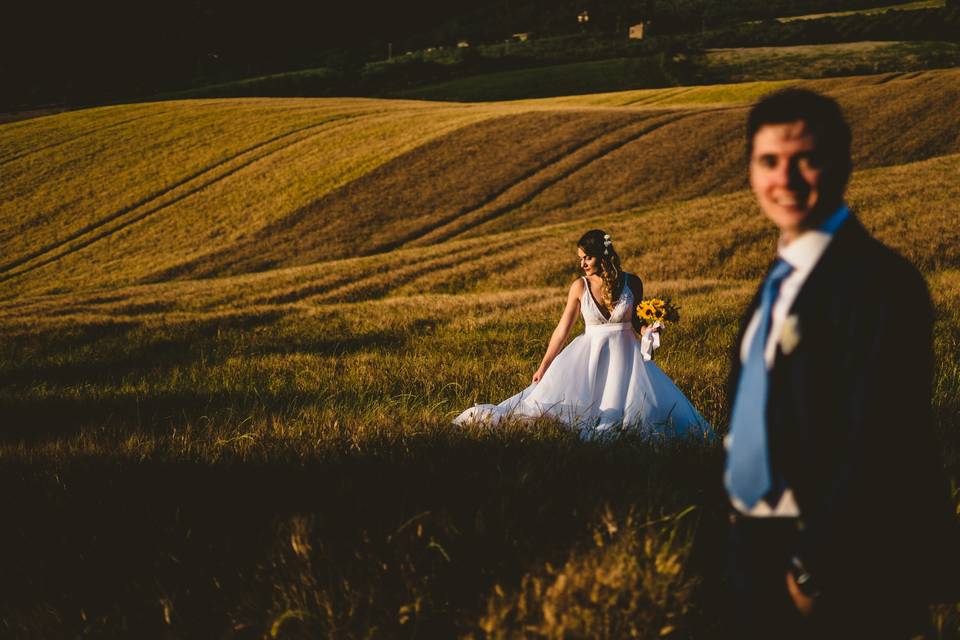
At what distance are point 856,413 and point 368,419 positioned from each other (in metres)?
2.61

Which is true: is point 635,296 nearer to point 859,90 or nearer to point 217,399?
point 217,399

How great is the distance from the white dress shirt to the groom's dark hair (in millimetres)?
137

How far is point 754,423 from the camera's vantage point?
1715 millimetres

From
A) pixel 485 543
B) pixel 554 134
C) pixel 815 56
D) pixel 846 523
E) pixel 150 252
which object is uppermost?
pixel 815 56

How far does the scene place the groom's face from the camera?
1.71 meters

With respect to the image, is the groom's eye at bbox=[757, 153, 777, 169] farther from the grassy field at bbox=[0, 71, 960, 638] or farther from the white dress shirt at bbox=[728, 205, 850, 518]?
the grassy field at bbox=[0, 71, 960, 638]

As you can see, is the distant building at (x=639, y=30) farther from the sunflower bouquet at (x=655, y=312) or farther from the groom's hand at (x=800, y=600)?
the groom's hand at (x=800, y=600)

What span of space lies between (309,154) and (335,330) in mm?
29131

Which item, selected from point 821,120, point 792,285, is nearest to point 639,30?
point 821,120

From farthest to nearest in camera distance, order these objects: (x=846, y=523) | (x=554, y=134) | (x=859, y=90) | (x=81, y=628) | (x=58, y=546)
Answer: (x=859, y=90) → (x=554, y=134) → (x=58, y=546) → (x=81, y=628) → (x=846, y=523)

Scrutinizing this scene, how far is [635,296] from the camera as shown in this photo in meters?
6.39

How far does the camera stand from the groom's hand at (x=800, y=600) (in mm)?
1690

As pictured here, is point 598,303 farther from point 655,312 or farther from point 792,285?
point 792,285

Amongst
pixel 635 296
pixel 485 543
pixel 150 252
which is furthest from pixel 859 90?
pixel 485 543
